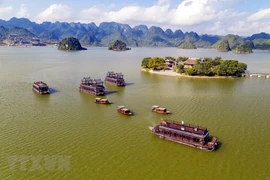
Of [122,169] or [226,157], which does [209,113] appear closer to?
[226,157]

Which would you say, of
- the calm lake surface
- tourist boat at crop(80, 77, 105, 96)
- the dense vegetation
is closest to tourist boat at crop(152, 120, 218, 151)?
the calm lake surface

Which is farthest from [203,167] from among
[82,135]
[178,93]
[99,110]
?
[178,93]

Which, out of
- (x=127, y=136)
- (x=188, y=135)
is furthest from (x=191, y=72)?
(x=127, y=136)

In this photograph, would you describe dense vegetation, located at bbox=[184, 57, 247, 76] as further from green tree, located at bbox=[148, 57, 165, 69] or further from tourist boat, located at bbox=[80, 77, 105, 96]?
tourist boat, located at bbox=[80, 77, 105, 96]

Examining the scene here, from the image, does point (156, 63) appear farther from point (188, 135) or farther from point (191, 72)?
point (188, 135)

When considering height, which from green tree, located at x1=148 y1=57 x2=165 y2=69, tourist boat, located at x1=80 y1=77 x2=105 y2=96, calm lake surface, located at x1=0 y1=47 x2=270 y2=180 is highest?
green tree, located at x1=148 y1=57 x2=165 y2=69

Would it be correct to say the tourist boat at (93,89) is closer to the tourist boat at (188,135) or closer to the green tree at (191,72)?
the tourist boat at (188,135)

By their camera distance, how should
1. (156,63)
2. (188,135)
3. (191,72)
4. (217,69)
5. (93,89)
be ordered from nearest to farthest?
A: (188,135) → (93,89) → (191,72) → (217,69) → (156,63)

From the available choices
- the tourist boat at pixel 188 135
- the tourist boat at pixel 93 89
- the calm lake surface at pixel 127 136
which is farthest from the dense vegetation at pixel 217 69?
the tourist boat at pixel 188 135
